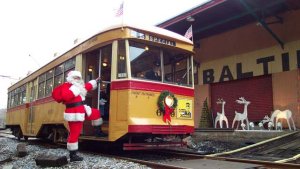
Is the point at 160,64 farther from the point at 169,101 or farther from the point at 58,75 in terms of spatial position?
the point at 58,75

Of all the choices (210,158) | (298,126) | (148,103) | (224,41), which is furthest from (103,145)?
(224,41)

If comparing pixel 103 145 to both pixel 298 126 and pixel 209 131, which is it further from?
pixel 298 126

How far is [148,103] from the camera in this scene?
7.97m

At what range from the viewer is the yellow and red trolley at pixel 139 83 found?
7.78m

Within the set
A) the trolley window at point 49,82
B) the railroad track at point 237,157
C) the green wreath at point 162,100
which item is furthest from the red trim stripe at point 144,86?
the trolley window at point 49,82

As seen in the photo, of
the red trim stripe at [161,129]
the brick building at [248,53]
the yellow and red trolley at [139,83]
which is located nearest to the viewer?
the red trim stripe at [161,129]

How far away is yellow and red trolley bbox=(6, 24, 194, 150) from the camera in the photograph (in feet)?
25.5

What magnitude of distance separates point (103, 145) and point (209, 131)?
189 inches

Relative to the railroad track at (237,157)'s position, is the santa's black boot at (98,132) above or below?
Answer: above

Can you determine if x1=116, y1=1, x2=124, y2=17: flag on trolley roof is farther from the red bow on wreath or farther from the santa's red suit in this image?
the red bow on wreath

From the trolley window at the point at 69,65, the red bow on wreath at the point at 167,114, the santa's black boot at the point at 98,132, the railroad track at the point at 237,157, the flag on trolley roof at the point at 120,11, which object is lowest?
the railroad track at the point at 237,157

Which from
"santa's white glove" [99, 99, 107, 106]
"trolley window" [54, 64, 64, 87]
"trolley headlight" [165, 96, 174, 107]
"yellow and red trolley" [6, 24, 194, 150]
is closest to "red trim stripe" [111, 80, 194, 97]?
"yellow and red trolley" [6, 24, 194, 150]

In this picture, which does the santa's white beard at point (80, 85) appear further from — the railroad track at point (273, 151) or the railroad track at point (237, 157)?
the railroad track at point (273, 151)

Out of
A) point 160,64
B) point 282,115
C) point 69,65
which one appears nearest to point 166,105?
point 160,64
